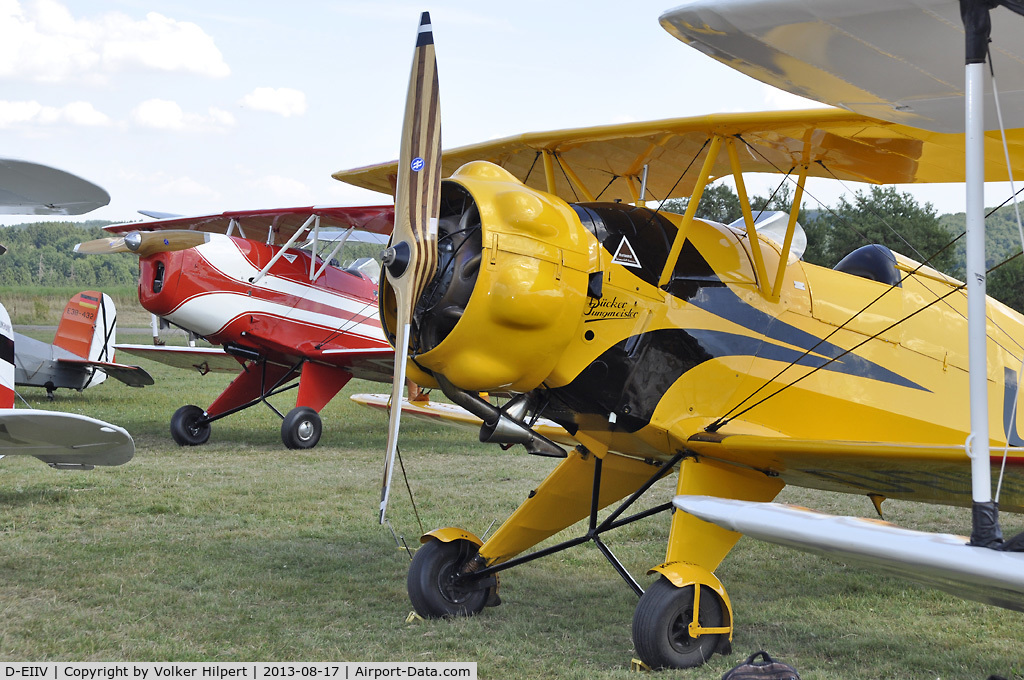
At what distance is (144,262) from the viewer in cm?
1134

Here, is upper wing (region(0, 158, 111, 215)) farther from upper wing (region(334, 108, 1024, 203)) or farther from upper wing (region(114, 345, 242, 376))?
upper wing (region(114, 345, 242, 376))

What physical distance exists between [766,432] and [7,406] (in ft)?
16.0

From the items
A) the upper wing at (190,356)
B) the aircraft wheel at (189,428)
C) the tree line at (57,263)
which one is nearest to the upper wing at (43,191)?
the aircraft wheel at (189,428)

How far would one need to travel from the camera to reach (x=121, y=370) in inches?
659

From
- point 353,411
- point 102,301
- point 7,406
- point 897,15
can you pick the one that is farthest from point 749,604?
point 102,301

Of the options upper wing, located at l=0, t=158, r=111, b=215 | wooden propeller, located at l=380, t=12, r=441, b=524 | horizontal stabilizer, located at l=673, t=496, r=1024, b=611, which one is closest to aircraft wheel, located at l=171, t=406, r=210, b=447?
upper wing, located at l=0, t=158, r=111, b=215

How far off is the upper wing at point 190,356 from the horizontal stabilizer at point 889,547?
497 inches

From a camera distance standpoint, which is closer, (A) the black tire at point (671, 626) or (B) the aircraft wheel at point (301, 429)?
(A) the black tire at point (671, 626)

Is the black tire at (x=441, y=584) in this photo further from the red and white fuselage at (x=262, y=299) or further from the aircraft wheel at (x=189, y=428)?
the aircraft wheel at (x=189, y=428)

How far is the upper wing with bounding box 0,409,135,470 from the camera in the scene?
4.90m

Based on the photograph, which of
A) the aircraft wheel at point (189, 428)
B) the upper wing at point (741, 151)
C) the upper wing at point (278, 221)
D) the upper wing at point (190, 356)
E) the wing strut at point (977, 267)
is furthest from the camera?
the upper wing at point (190, 356)

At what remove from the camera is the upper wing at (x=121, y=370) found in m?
16.7

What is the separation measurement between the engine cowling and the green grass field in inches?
55.2

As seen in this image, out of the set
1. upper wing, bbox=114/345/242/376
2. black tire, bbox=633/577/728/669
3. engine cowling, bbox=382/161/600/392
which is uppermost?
engine cowling, bbox=382/161/600/392
